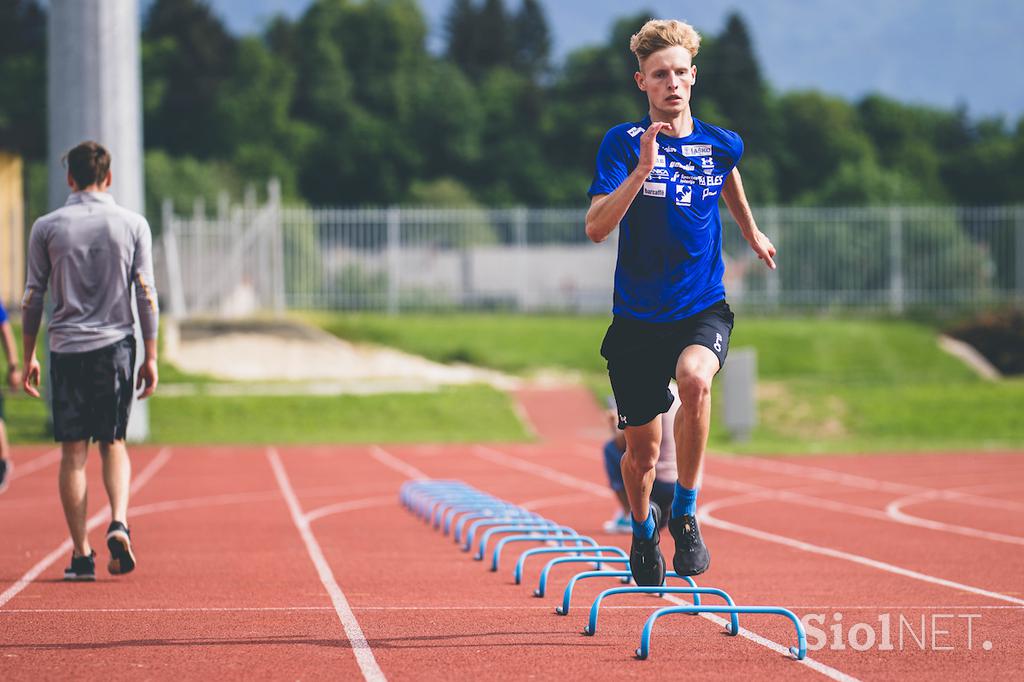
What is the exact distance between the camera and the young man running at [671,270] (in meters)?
6.36

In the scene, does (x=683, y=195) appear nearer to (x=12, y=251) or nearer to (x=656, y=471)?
(x=656, y=471)

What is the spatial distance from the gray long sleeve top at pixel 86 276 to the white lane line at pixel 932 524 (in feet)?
21.1

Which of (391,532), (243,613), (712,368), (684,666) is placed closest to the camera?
(684,666)

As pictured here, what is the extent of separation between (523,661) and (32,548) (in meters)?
5.27

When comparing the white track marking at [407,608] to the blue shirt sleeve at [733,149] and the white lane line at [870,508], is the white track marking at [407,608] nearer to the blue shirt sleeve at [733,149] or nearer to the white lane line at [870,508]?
the blue shirt sleeve at [733,149]

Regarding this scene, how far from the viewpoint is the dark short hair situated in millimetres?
8562

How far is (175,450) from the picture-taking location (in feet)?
71.0

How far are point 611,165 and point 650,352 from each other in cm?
83

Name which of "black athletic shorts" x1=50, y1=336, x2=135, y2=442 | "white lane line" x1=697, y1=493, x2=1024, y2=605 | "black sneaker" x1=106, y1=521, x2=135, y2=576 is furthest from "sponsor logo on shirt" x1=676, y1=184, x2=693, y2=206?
"black sneaker" x1=106, y1=521, x2=135, y2=576

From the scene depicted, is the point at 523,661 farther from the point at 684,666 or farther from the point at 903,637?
the point at 903,637

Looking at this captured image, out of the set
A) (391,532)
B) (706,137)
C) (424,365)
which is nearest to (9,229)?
(424,365)

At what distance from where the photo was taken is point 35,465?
18859 millimetres

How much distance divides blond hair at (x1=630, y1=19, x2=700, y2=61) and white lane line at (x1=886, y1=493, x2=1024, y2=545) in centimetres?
598

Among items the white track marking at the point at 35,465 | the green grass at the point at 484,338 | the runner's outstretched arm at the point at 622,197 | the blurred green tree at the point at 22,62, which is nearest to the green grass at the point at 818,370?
the green grass at the point at 484,338
